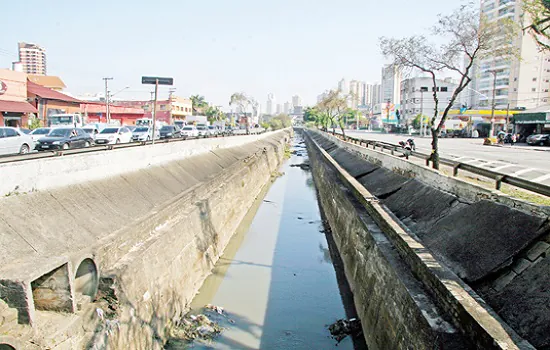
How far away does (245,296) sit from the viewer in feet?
33.3

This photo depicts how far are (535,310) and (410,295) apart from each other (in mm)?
1382

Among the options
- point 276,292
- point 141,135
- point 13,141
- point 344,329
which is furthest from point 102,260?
point 141,135

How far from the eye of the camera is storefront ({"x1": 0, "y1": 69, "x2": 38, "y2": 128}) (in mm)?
27812

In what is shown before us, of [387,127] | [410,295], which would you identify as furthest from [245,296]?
[387,127]

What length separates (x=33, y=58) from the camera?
399 ft

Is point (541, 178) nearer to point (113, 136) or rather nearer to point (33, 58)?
point (113, 136)

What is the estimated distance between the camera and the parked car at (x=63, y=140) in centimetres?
1777

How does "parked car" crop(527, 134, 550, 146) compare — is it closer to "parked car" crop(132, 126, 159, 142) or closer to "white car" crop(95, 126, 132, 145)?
"parked car" crop(132, 126, 159, 142)

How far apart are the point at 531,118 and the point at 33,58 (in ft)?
423

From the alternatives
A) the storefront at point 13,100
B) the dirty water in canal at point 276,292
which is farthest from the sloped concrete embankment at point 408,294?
the storefront at point 13,100

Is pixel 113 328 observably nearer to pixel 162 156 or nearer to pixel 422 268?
pixel 422 268

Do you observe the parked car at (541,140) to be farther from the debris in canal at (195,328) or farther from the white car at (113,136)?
the debris in canal at (195,328)

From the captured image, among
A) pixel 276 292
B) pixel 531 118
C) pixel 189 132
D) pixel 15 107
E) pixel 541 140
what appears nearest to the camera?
pixel 276 292

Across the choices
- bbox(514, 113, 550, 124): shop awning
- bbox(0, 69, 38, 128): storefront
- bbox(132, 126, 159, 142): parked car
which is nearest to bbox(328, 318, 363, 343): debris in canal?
bbox(132, 126, 159, 142): parked car
